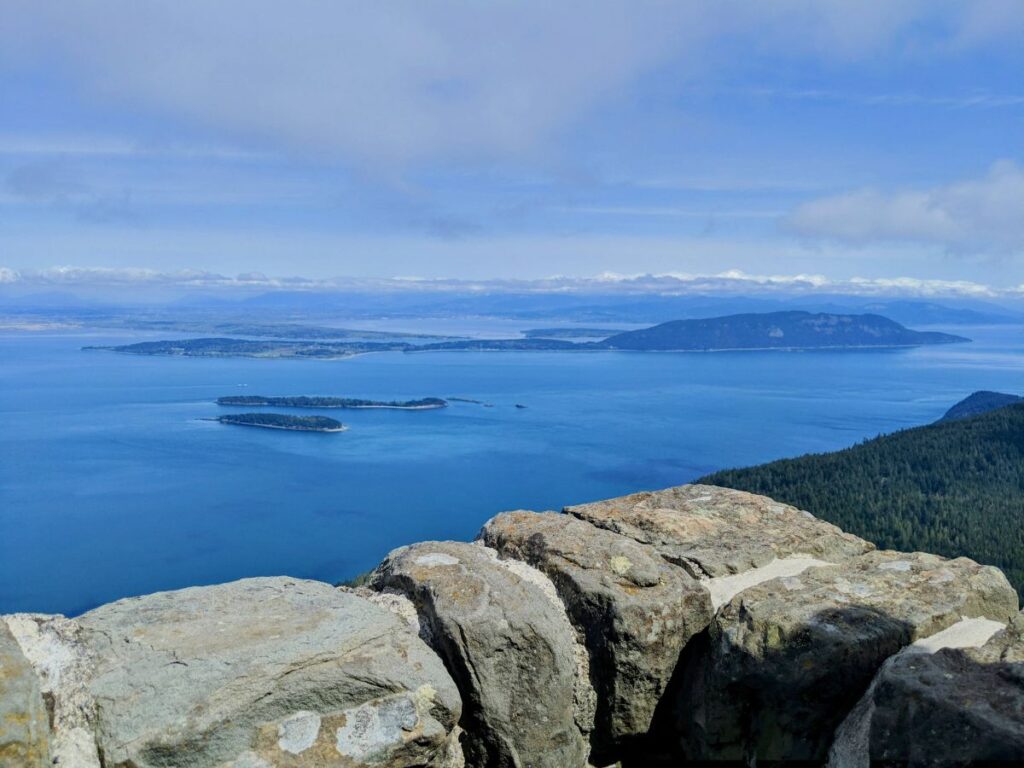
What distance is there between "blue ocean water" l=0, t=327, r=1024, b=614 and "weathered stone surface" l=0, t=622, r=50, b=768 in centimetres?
5525

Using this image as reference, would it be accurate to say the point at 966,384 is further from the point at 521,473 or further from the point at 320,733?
the point at 320,733

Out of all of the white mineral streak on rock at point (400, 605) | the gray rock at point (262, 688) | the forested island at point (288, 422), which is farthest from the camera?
the forested island at point (288, 422)

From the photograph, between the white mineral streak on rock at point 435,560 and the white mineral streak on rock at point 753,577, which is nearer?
the white mineral streak on rock at point 435,560

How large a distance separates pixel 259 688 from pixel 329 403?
126 metres

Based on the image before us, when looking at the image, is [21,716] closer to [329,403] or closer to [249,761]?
[249,761]

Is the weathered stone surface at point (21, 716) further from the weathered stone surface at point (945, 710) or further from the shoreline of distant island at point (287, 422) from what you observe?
the shoreline of distant island at point (287, 422)

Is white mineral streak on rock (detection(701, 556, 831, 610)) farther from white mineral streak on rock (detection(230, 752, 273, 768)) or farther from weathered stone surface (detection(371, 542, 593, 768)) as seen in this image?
white mineral streak on rock (detection(230, 752, 273, 768))

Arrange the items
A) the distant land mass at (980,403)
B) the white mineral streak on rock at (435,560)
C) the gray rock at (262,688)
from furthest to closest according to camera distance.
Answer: the distant land mass at (980,403)
the white mineral streak on rock at (435,560)
the gray rock at (262,688)

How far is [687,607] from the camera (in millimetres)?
5199

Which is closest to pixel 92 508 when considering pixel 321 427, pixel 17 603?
pixel 17 603

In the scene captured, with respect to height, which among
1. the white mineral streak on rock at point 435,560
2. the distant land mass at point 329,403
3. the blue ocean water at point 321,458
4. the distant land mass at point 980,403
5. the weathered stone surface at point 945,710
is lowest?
the blue ocean water at point 321,458

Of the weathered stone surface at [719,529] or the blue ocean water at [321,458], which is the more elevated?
the weathered stone surface at [719,529]

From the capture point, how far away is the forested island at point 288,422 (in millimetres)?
109375

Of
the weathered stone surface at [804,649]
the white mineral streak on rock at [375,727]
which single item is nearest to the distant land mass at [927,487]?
the weathered stone surface at [804,649]
